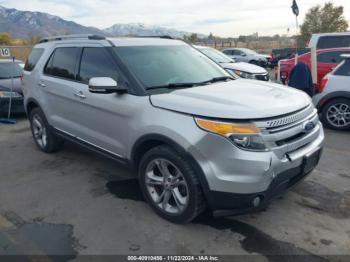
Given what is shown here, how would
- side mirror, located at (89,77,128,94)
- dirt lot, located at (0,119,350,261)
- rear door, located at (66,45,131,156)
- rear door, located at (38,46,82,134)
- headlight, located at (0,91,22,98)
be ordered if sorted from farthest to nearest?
headlight, located at (0,91,22,98) < rear door, located at (38,46,82,134) < rear door, located at (66,45,131,156) < side mirror, located at (89,77,128,94) < dirt lot, located at (0,119,350,261)

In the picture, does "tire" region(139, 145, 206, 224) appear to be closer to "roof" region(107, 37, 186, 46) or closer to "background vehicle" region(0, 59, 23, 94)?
"roof" region(107, 37, 186, 46)

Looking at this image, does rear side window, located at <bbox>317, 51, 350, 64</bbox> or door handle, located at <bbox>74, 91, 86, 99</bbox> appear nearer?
door handle, located at <bbox>74, 91, 86, 99</bbox>

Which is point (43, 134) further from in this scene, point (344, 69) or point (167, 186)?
point (344, 69)

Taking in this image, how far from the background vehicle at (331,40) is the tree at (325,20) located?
26231 mm

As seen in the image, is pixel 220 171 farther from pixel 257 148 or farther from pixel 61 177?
pixel 61 177

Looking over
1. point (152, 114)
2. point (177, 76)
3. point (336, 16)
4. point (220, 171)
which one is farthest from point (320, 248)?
point (336, 16)

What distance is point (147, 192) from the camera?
11.7 feet

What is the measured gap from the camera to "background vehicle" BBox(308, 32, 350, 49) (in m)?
12.0

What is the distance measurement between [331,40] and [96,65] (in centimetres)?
1073

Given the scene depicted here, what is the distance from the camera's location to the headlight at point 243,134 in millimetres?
2836

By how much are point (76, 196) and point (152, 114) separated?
1.57 m

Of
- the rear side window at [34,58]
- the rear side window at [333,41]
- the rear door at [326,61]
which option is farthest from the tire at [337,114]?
the rear side window at [333,41]

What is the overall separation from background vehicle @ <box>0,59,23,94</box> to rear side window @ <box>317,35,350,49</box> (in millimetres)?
10153

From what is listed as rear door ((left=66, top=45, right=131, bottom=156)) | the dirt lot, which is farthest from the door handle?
the dirt lot
